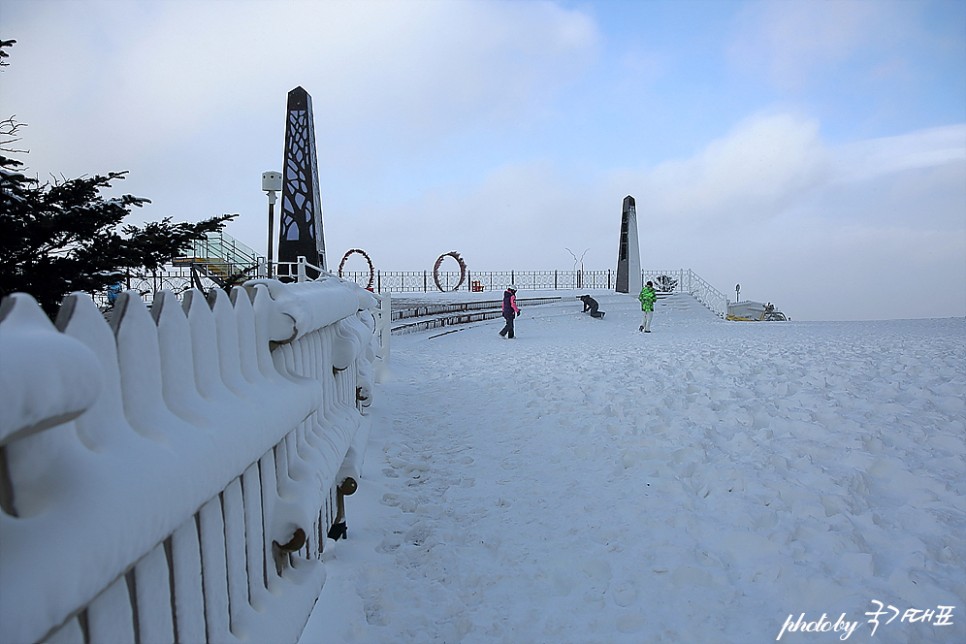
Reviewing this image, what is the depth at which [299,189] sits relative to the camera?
1406 centimetres

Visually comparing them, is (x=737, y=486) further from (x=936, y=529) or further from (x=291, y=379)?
(x=291, y=379)

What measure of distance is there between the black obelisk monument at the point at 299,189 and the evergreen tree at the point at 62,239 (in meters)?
7.98

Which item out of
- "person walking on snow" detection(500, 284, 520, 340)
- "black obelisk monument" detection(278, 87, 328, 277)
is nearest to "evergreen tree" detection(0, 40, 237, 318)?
"black obelisk monument" detection(278, 87, 328, 277)

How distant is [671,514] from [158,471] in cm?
363

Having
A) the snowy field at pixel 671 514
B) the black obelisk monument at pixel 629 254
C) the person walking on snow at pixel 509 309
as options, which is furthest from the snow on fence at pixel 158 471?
the black obelisk monument at pixel 629 254

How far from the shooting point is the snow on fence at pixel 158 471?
92cm

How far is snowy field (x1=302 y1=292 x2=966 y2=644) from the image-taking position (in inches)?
118

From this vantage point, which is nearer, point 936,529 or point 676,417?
point 936,529

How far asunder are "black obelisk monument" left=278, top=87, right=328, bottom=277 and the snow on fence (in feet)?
38.8

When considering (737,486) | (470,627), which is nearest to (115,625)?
(470,627)

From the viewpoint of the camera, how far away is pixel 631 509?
428 centimetres

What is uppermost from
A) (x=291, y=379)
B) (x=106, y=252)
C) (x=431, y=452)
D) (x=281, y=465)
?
(x=106, y=252)

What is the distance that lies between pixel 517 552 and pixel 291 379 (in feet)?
6.63

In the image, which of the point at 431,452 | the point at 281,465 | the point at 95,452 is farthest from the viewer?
the point at 431,452
